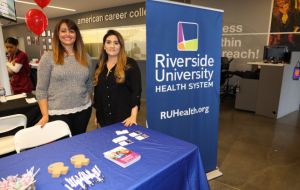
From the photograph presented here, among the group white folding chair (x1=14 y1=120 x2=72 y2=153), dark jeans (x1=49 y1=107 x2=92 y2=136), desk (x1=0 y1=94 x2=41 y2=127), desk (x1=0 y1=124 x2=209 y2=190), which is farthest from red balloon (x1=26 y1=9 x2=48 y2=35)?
desk (x1=0 y1=124 x2=209 y2=190)

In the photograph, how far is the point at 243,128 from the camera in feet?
12.3

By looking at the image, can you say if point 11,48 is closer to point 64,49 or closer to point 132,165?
point 64,49

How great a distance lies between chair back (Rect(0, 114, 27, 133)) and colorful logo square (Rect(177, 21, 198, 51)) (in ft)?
5.18

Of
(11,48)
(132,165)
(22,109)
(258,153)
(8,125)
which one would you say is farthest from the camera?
(11,48)

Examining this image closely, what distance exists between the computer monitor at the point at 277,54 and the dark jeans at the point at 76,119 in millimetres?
4175

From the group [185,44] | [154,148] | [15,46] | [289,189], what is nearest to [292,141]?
[289,189]

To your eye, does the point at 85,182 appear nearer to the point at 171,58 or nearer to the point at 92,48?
the point at 171,58

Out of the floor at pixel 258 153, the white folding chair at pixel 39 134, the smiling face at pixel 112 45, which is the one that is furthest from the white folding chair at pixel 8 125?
the floor at pixel 258 153

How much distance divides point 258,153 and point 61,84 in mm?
2545

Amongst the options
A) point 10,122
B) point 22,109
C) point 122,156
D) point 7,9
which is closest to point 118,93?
point 122,156

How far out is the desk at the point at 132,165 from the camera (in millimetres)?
988

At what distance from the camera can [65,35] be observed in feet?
5.71

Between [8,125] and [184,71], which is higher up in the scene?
[184,71]

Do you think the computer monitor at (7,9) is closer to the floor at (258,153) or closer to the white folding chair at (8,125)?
the white folding chair at (8,125)
